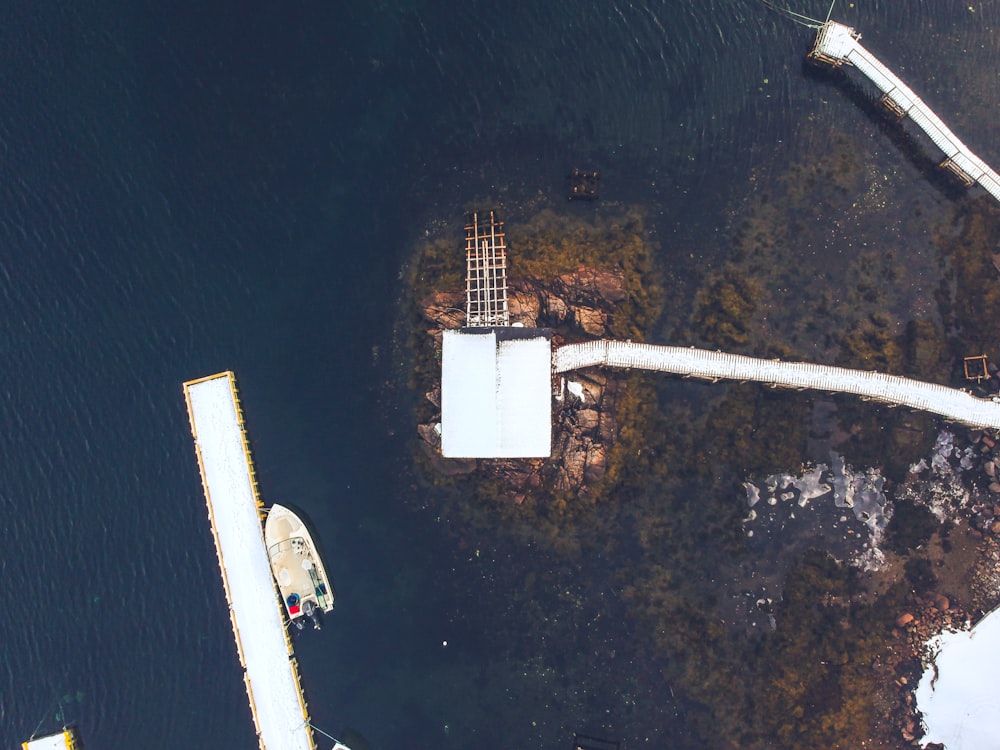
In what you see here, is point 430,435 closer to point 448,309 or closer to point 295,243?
point 448,309

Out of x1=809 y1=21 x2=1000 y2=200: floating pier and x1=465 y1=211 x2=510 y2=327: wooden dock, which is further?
x1=465 y1=211 x2=510 y2=327: wooden dock

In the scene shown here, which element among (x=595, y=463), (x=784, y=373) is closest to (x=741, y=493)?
(x=784, y=373)

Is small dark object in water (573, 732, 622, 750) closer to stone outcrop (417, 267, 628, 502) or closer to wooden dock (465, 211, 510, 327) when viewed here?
stone outcrop (417, 267, 628, 502)

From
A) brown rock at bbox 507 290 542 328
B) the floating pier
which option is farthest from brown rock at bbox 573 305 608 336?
the floating pier

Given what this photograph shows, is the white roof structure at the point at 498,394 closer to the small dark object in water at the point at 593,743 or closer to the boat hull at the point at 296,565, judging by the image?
the boat hull at the point at 296,565

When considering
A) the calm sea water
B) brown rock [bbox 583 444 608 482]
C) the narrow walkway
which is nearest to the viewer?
the narrow walkway

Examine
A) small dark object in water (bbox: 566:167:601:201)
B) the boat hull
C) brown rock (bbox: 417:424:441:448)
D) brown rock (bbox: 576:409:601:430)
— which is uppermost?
small dark object in water (bbox: 566:167:601:201)

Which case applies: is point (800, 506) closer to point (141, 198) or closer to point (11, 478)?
point (141, 198)

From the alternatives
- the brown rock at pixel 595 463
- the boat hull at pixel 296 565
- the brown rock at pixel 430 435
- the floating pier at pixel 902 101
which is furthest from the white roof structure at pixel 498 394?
the floating pier at pixel 902 101
